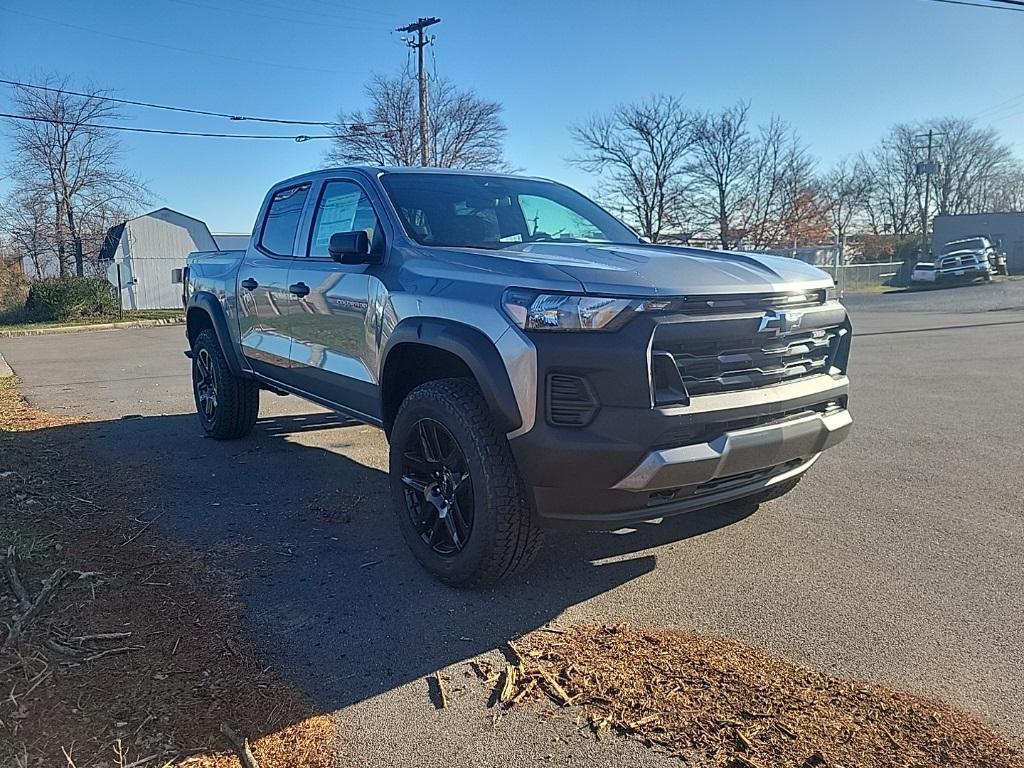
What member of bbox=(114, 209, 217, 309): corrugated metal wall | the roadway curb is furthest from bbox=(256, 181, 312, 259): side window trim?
bbox=(114, 209, 217, 309): corrugated metal wall

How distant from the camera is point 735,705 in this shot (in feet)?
8.31

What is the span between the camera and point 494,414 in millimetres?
3154

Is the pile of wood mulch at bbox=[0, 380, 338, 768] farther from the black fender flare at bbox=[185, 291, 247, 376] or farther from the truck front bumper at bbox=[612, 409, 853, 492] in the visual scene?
the black fender flare at bbox=[185, 291, 247, 376]

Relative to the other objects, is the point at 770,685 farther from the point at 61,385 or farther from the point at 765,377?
the point at 61,385

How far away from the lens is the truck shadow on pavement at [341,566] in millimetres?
2967

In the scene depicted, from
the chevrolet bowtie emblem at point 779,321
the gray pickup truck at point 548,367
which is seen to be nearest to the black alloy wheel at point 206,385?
the gray pickup truck at point 548,367

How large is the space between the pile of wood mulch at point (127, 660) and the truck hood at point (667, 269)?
1.85 meters

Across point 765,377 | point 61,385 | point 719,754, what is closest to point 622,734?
point 719,754

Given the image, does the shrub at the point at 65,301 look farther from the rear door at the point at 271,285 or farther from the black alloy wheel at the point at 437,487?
the black alloy wheel at the point at 437,487

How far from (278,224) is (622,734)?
171 inches

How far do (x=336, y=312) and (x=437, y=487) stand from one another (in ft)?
4.64

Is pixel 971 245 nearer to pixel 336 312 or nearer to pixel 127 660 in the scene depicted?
pixel 336 312

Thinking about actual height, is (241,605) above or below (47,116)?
below

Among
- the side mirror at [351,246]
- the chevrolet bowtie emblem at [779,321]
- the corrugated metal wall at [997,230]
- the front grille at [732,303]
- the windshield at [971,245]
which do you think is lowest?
the chevrolet bowtie emblem at [779,321]
